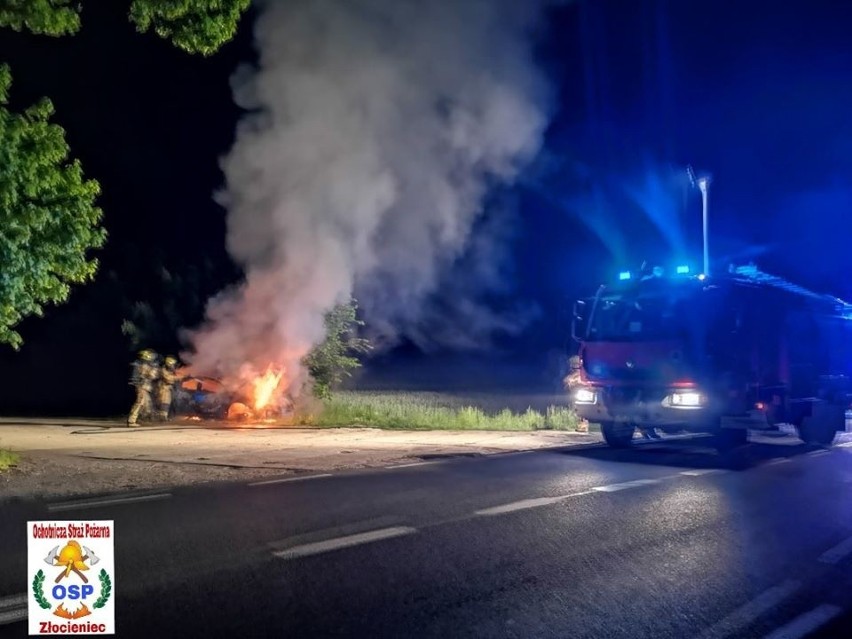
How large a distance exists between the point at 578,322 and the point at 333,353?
961 centimetres

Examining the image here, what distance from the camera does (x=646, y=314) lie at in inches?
506

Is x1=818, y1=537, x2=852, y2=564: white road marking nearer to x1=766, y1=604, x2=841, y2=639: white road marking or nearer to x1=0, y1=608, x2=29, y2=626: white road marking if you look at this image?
x1=766, y1=604, x2=841, y2=639: white road marking

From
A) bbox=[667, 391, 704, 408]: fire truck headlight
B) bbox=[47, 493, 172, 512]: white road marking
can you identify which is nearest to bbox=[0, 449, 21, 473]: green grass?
bbox=[47, 493, 172, 512]: white road marking

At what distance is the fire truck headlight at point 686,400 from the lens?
1201 centimetres

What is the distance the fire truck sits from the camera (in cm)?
1218

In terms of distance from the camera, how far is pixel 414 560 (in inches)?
238

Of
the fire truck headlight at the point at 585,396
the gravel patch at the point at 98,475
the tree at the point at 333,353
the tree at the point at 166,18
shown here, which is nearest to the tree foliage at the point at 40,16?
the tree at the point at 166,18

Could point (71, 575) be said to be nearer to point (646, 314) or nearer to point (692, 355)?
point (692, 355)

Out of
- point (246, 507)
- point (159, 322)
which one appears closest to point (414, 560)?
point (246, 507)

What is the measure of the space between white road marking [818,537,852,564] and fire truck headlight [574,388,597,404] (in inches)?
244

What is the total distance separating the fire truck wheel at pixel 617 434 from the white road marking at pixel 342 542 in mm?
7514

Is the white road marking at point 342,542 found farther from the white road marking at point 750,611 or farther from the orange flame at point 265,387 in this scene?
the orange flame at point 265,387

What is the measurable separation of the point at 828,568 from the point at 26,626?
5.28 meters

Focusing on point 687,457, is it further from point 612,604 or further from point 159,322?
point 159,322
